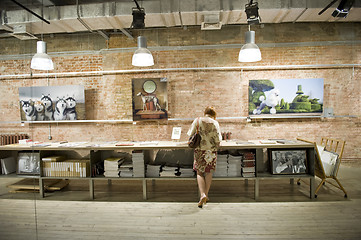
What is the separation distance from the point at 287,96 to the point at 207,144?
110 inches

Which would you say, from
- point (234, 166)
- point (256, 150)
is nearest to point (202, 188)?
point (234, 166)

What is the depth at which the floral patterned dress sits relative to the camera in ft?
13.4

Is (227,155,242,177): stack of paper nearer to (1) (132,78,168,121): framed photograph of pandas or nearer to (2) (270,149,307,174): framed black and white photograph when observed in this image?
(2) (270,149,307,174): framed black and white photograph

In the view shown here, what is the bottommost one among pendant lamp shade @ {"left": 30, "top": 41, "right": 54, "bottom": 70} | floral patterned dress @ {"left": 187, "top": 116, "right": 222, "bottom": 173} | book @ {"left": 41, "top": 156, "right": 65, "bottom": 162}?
book @ {"left": 41, "top": 156, "right": 65, "bottom": 162}

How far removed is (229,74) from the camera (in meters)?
5.73

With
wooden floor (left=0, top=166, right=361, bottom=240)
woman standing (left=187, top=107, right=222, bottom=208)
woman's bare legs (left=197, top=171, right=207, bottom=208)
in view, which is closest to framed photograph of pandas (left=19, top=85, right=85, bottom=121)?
wooden floor (left=0, top=166, right=361, bottom=240)

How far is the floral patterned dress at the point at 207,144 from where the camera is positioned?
409 cm

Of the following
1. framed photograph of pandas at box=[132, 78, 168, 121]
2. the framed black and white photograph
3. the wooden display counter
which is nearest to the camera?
the wooden display counter

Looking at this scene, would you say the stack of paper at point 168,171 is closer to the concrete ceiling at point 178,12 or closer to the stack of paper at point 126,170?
the stack of paper at point 126,170

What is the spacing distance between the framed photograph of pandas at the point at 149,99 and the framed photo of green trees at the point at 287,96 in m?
2.18

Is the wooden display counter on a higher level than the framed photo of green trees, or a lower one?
lower

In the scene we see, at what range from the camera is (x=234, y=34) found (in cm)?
572

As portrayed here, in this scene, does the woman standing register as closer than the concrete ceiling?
Yes

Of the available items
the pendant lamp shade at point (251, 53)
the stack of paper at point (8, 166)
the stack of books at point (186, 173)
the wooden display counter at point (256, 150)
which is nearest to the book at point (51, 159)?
the wooden display counter at point (256, 150)
